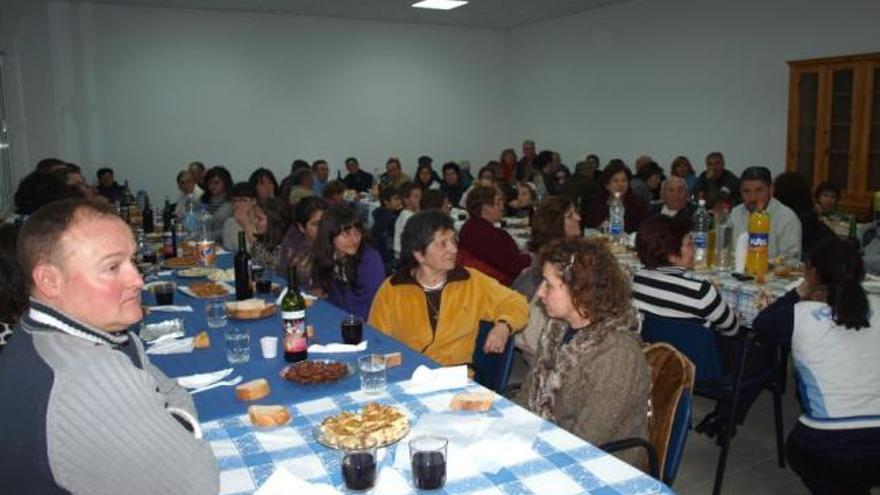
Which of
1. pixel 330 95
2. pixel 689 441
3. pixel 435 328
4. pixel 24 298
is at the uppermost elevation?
pixel 330 95

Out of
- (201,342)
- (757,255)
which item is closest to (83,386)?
(201,342)

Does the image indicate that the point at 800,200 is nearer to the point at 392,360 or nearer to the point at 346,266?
the point at 346,266

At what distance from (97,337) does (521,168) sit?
10826mm

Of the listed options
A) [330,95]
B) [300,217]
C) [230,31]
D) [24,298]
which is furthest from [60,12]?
[24,298]

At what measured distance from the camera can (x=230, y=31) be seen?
11.1m

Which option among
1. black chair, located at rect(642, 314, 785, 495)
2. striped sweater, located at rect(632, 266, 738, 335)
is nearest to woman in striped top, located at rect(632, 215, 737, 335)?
striped sweater, located at rect(632, 266, 738, 335)

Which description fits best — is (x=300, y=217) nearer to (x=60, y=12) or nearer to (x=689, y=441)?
(x=689, y=441)

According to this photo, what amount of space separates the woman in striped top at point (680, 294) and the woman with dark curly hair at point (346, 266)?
132cm

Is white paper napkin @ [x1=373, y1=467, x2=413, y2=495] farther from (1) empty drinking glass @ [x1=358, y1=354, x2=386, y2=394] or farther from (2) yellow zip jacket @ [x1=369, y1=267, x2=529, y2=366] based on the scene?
(2) yellow zip jacket @ [x1=369, y1=267, x2=529, y2=366]

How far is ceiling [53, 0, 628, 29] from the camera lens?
33.8ft

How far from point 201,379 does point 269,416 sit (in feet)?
1.60

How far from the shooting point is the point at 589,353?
199 centimetres

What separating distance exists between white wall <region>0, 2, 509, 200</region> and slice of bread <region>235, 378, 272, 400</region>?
31.2 feet

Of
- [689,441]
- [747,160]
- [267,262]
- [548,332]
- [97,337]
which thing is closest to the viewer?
[97,337]
